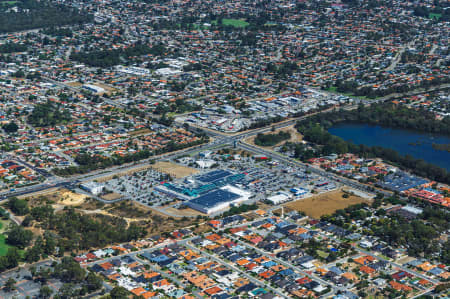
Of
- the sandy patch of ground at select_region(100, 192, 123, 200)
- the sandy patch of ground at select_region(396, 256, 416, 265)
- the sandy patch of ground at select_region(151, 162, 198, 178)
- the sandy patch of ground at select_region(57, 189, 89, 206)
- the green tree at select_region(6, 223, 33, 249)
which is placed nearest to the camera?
the sandy patch of ground at select_region(396, 256, 416, 265)

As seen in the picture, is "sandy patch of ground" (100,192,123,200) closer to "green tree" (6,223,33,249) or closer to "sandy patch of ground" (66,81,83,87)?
"green tree" (6,223,33,249)

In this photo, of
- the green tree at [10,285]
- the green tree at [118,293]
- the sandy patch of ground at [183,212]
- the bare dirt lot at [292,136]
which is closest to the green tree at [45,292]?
the green tree at [10,285]

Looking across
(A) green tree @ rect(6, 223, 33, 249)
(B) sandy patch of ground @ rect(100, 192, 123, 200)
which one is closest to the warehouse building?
(B) sandy patch of ground @ rect(100, 192, 123, 200)

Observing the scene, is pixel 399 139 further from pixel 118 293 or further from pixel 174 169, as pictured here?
pixel 118 293

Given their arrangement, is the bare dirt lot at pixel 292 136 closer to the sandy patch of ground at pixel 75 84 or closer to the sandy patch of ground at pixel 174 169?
the sandy patch of ground at pixel 174 169

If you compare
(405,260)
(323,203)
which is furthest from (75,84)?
(405,260)

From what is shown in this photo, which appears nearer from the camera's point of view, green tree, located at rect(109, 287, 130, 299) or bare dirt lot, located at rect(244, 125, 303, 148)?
green tree, located at rect(109, 287, 130, 299)

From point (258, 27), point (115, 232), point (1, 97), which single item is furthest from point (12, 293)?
point (258, 27)
